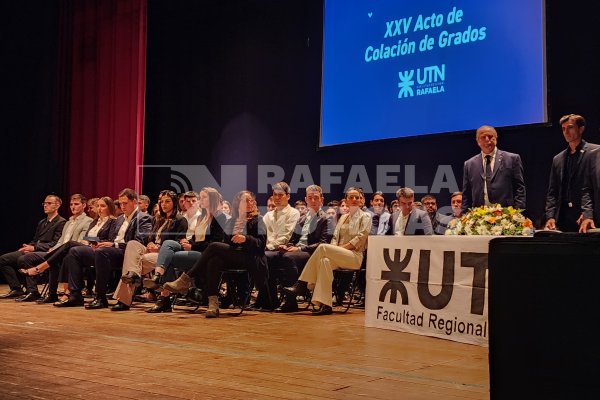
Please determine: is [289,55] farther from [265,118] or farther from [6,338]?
[6,338]

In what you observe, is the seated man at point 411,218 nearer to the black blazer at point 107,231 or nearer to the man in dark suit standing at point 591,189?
the man in dark suit standing at point 591,189

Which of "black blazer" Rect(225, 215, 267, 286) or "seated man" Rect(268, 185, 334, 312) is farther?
"seated man" Rect(268, 185, 334, 312)

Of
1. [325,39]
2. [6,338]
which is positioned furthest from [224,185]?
[6,338]

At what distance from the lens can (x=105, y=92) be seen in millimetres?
10906

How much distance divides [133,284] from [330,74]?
4012mm

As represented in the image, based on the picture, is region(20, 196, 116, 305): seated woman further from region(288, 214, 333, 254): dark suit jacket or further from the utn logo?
the utn logo

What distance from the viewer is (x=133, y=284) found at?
5977mm

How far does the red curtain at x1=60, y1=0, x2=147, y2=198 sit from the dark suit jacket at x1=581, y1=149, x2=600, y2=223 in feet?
25.5

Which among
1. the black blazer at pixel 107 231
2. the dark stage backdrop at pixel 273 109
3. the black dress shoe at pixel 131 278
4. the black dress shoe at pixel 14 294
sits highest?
the dark stage backdrop at pixel 273 109

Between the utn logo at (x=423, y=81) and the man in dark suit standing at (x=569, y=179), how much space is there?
3.01 meters

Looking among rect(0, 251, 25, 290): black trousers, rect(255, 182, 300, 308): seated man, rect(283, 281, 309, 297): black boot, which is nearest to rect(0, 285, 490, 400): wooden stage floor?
rect(283, 281, 309, 297): black boot

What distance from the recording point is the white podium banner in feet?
13.0

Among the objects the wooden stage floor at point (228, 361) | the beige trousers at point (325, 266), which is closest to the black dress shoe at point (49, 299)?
the wooden stage floor at point (228, 361)

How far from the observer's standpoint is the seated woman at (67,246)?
21.3ft
